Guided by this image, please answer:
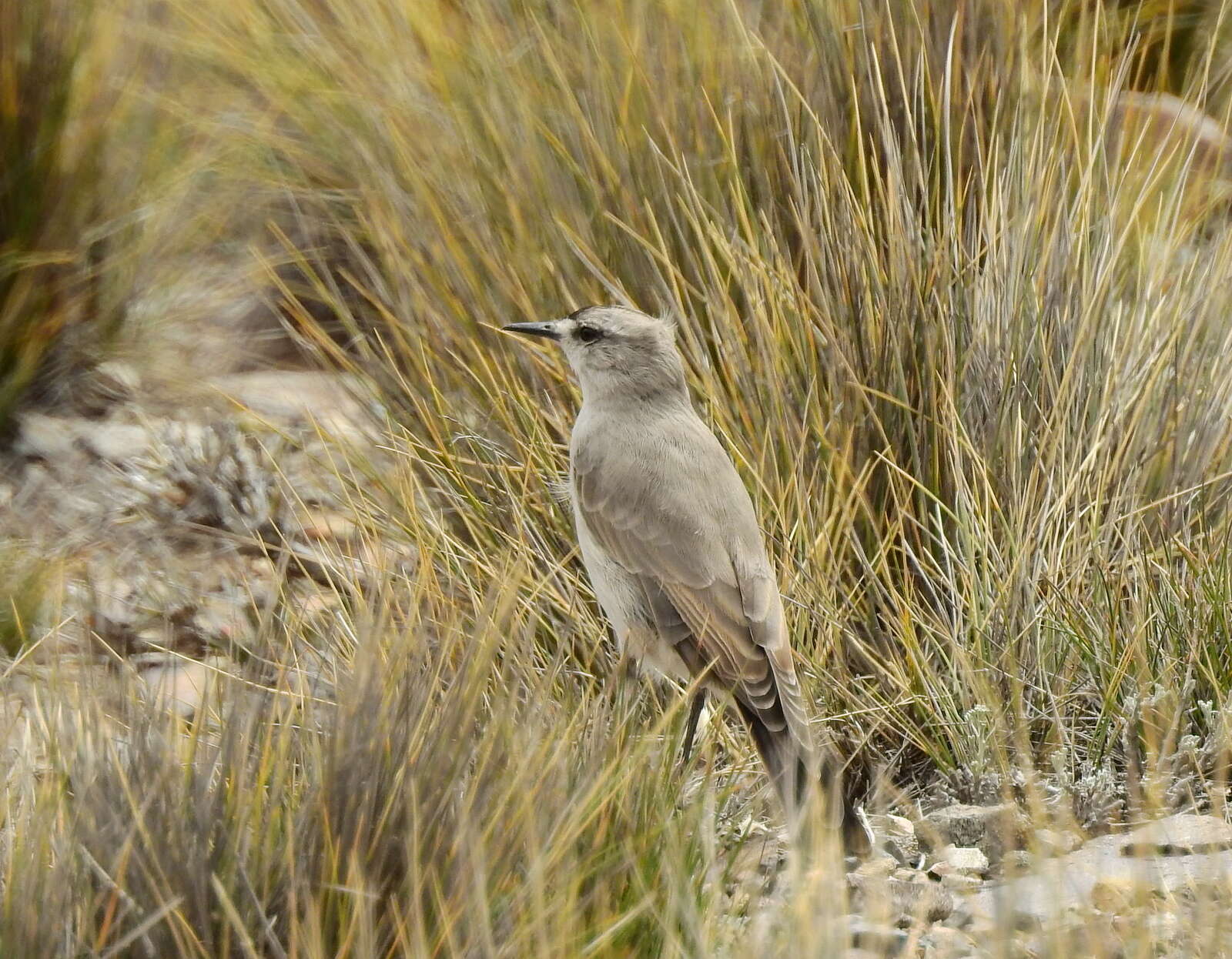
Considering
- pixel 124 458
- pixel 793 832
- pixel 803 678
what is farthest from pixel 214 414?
pixel 793 832

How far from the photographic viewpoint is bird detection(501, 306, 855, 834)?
117 inches

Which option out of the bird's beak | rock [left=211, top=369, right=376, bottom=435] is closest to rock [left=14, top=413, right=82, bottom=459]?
rock [left=211, top=369, right=376, bottom=435]

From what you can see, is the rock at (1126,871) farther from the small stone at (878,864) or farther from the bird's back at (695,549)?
the bird's back at (695,549)

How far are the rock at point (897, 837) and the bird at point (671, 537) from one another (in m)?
0.10

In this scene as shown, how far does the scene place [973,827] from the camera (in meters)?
2.88

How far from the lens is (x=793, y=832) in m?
2.23

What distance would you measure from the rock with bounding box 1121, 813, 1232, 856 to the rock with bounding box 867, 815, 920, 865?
373 millimetres

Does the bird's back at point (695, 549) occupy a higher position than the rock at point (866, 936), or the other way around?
the bird's back at point (695, 549)

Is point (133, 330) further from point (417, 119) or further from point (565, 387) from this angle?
point (565, 387)

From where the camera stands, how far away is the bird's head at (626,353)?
3.30m

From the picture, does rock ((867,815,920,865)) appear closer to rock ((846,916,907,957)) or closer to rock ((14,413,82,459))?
rock ((846,916,907,957))

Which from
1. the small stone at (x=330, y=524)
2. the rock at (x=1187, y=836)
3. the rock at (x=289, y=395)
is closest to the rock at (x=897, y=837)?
the rock at (x=1187, y=836)

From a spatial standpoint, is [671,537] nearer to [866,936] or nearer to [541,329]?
[541,329]

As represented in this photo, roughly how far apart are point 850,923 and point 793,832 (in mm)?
377
